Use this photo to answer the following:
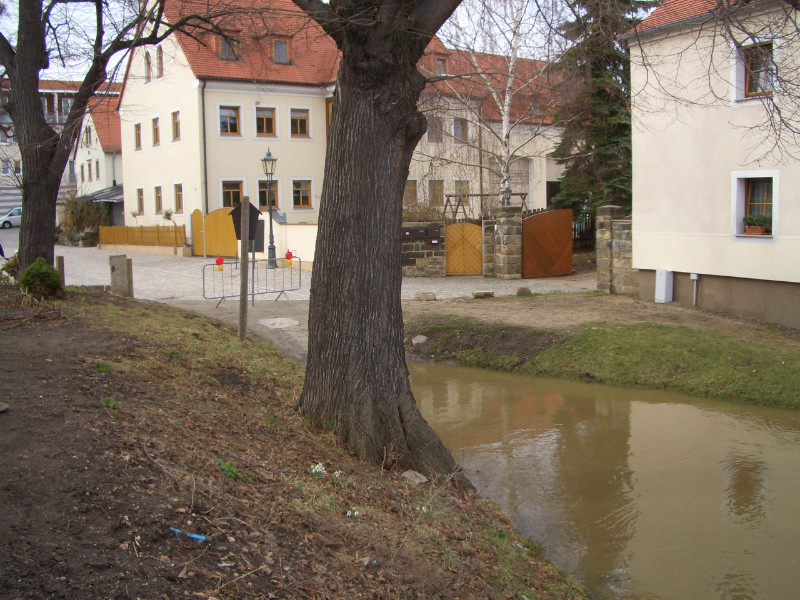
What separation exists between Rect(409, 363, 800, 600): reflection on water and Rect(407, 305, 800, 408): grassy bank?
0.44 metres

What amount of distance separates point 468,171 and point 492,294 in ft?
60.5

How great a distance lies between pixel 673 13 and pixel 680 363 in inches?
314

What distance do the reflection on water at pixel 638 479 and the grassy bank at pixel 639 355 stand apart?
44 cm

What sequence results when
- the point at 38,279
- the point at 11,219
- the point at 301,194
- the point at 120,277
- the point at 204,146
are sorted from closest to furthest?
the point at 38,279
the point at 120,277
the point at 204,146
the point at 301,194
the point at 11,219

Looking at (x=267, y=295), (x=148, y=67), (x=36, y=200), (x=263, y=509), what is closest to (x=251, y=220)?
(x=36, y=200)

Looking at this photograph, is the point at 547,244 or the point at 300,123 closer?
the point at 547,244

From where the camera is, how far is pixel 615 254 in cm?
1811

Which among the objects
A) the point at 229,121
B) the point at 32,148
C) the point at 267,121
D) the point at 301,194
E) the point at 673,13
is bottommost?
the point at 32,148

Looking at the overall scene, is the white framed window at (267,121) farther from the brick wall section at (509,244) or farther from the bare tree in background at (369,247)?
the bare tree in background at (369,247)

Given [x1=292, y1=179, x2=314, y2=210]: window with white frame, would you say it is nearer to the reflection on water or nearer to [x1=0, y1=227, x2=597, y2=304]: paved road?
[x1=0, y1=227, x2=597, y2=304]: paved road

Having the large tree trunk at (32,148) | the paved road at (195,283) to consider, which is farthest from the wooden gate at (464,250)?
the large tree trunk at (32,148)

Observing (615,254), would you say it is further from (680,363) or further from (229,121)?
(229,121)

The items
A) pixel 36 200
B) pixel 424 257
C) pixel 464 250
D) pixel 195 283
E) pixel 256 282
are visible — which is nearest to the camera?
pixel 36 200

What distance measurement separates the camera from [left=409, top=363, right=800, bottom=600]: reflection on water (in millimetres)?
5699
